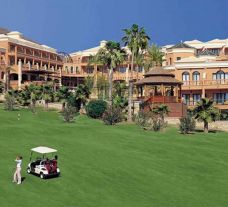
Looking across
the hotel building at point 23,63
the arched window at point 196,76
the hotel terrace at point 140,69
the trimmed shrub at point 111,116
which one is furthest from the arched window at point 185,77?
the hotel building at point 23,63

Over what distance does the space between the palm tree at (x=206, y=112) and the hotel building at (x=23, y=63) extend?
164 feet

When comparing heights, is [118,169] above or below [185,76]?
below

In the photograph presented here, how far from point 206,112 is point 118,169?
22349mm

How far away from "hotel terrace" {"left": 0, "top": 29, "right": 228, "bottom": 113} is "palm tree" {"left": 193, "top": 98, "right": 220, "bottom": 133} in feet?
52.7

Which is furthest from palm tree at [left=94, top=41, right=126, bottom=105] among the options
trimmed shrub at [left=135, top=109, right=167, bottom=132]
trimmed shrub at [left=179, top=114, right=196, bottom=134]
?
trimmed shrub at [left=179, top=114, right=196, bottom=134]

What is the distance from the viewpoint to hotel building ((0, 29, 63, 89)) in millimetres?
98812

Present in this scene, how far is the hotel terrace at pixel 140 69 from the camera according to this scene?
255 ft

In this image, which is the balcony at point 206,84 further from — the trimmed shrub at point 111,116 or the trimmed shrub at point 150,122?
the trimmed shrub at point 111,116

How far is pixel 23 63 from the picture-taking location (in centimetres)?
10700

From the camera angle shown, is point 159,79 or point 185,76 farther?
point 185,76

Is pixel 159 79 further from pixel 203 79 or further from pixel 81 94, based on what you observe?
pixel 203 79

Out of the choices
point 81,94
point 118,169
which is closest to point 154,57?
point 81,94

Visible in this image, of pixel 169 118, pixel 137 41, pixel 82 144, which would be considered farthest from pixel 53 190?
pixel 137 41

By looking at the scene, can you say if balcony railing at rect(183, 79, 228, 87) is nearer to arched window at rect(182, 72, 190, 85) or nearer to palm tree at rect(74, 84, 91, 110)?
arched window at rect(182, 72, 190, 85)
